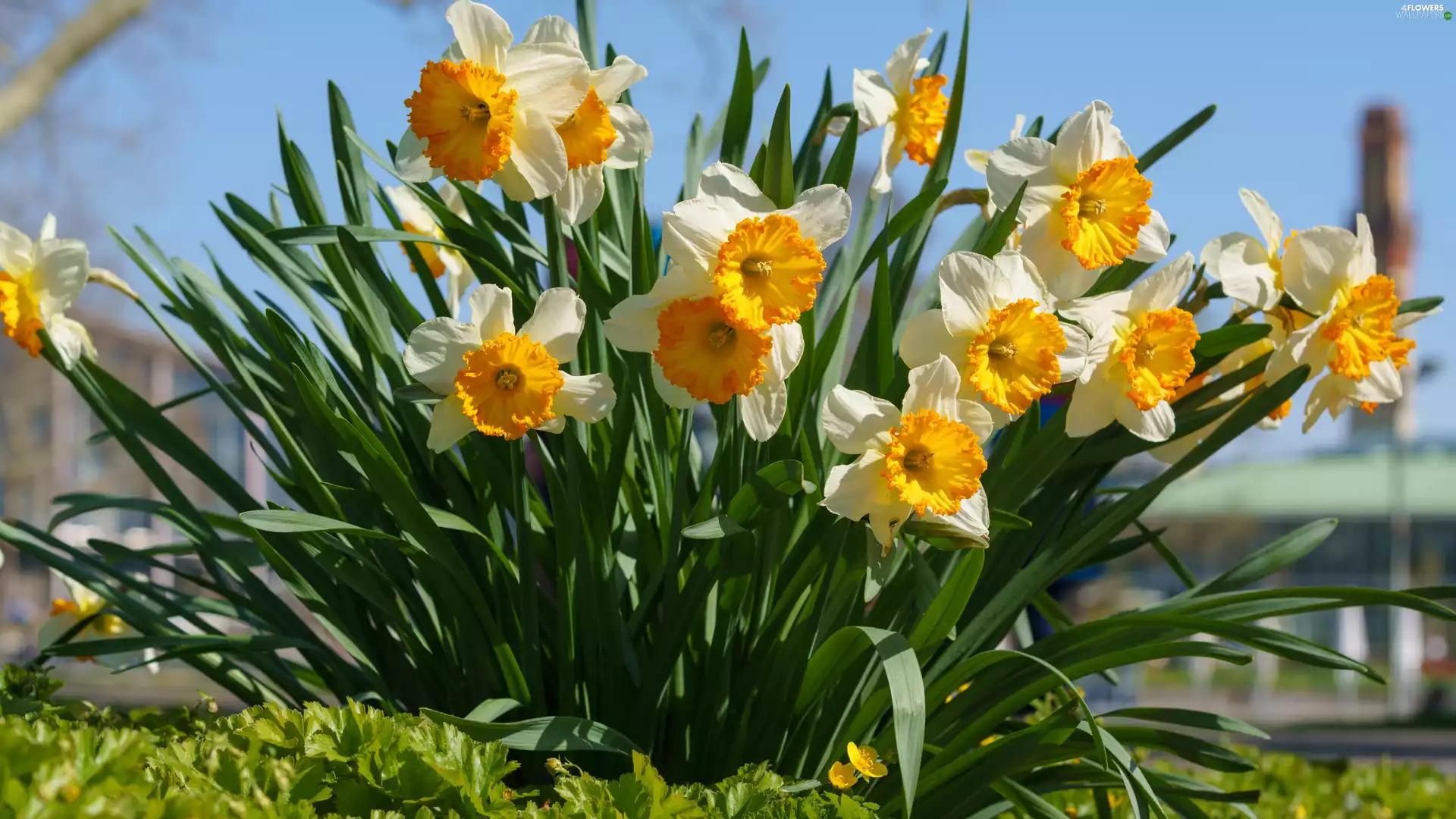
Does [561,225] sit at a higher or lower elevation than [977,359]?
higher

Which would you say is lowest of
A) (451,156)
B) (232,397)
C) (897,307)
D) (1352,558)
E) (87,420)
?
(1352,558)

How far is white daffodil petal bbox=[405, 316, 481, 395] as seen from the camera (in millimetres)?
1375

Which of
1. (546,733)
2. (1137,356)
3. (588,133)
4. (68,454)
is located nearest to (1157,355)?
(1137,356)

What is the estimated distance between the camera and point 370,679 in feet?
5.42

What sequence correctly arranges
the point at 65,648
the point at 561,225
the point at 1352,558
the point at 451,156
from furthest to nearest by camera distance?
the point at 1352,558 < the point at 65,648 < the point at 561,225 < the point at 451,156

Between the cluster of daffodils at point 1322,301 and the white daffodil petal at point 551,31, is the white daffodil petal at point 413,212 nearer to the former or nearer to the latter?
the white daffodil petal at point 551,31

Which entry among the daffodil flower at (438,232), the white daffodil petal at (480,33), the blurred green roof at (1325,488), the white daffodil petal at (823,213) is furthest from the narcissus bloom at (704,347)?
the blurred green roof at (1325,488)

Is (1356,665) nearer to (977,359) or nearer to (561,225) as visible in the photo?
(977,359)

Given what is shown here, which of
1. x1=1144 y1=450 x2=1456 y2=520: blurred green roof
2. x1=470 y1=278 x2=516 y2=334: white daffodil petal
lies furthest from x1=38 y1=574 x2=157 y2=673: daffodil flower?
x1=1144 y1=450 x2=1456 y2=520: blurred green roof

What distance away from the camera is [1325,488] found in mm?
39188

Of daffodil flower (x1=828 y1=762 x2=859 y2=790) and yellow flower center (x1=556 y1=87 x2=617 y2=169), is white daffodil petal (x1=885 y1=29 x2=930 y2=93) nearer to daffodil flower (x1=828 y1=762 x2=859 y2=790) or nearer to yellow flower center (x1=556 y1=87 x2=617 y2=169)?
yellow flower center (x1=556 y1=87 x2=617 y2=169)

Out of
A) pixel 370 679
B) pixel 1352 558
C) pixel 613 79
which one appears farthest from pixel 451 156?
pixel 1352 558

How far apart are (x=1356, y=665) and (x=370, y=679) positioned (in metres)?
1.23

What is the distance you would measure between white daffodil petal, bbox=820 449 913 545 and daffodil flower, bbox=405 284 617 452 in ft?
0.89
